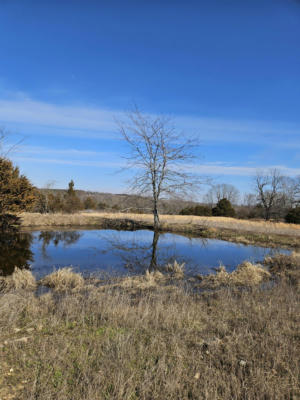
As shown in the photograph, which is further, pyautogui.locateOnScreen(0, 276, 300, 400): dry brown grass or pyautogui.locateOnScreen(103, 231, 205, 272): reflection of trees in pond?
pyautogui.locateOnScreen(103, 231, 205, 272): reflection of trees in pond

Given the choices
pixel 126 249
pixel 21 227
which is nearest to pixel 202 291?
pixel 126 249

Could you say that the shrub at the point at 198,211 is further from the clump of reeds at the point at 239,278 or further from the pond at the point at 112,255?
the clump of reeds at the point at 239,278

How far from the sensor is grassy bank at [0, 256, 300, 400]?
2822mm

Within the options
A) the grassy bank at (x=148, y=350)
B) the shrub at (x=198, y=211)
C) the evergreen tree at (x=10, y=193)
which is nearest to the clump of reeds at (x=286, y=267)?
the grassy bank at (x=148, y=350)

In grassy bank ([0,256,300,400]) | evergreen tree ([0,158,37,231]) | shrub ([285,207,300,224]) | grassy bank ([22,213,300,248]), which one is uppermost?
evergreen tree ([0,158,37,231])

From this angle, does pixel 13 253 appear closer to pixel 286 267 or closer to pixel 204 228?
pixel 286 267

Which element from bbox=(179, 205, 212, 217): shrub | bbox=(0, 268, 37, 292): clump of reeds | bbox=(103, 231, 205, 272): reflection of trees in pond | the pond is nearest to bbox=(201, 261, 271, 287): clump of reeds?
the pond

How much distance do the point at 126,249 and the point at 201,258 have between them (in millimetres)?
3832

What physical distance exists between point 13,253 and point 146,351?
32.1 feet

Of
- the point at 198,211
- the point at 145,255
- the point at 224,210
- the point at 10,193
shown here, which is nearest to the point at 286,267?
the point at 145,255

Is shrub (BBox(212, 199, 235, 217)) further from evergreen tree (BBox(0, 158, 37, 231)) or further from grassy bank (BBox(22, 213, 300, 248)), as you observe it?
evergreen tree (BBox(0, 158, 37, 231))

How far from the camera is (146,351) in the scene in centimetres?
356

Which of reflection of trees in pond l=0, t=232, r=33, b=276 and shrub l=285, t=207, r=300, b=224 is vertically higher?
shrub l=285, t=207, r=300, b=224

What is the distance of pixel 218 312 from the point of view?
207 inches
